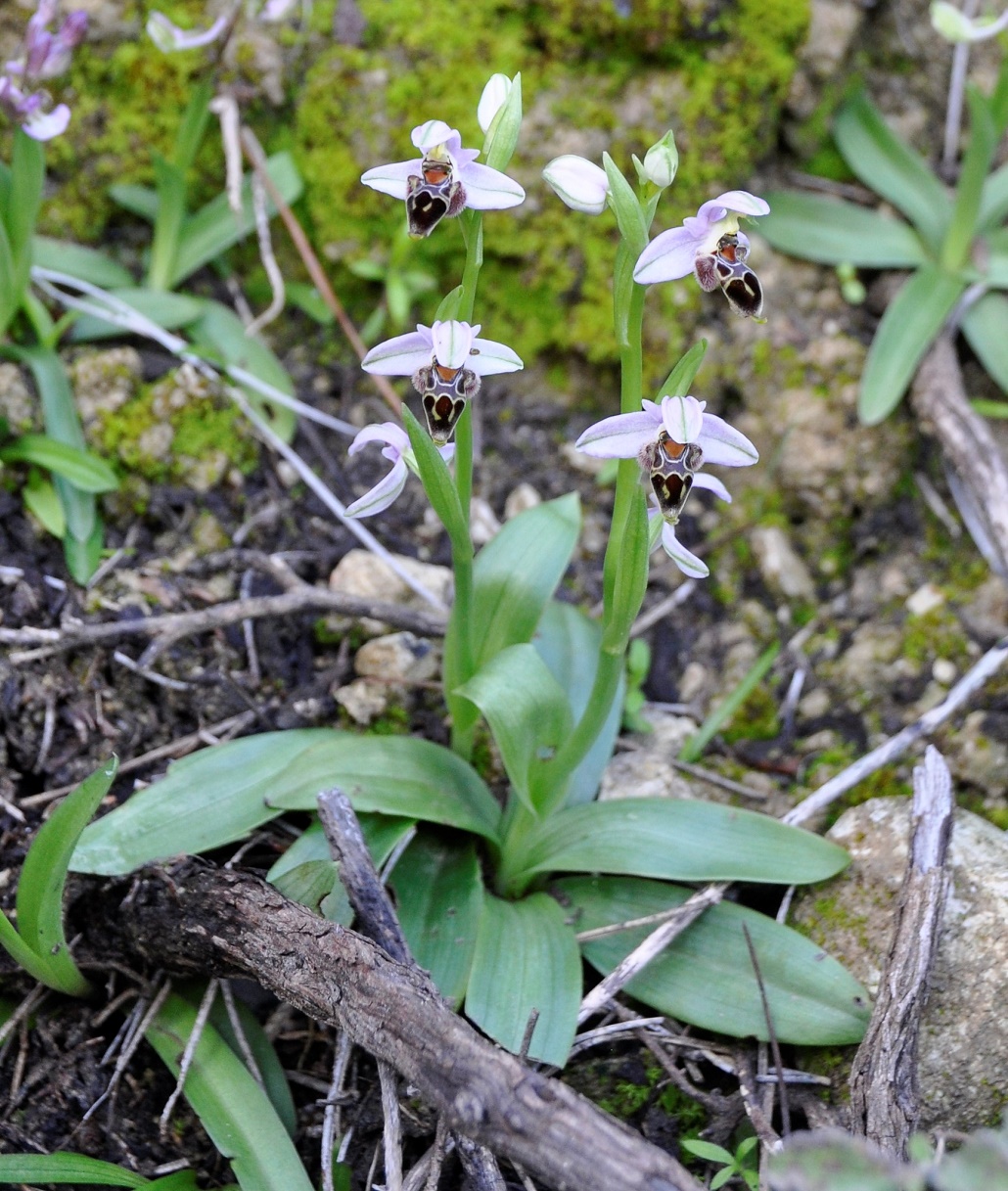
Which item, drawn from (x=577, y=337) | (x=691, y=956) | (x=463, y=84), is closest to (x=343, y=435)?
(x=577, y=337)

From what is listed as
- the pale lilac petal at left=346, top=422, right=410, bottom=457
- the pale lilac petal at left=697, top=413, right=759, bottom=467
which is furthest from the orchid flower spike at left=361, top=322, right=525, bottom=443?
the pale lilac petal at left=697, top=413, right=759, bottom=467

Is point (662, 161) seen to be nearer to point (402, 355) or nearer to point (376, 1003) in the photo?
point (402, 355)

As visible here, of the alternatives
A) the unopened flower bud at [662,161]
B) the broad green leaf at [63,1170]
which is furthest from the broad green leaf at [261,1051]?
the unopened flower bud at [662,161]

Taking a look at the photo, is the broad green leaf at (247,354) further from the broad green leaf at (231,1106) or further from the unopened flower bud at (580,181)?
the broad green leaf at (231,1106)

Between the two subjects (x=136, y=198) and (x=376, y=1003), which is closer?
(x=376, y=1003)

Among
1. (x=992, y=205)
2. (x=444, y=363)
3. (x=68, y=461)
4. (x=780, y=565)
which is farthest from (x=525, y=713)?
(x=992, y=205)

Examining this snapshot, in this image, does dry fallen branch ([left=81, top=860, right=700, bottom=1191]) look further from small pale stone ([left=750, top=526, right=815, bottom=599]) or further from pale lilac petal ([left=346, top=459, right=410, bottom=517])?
small pale stone ([left=750, top=526, right=815, bottom=599])
